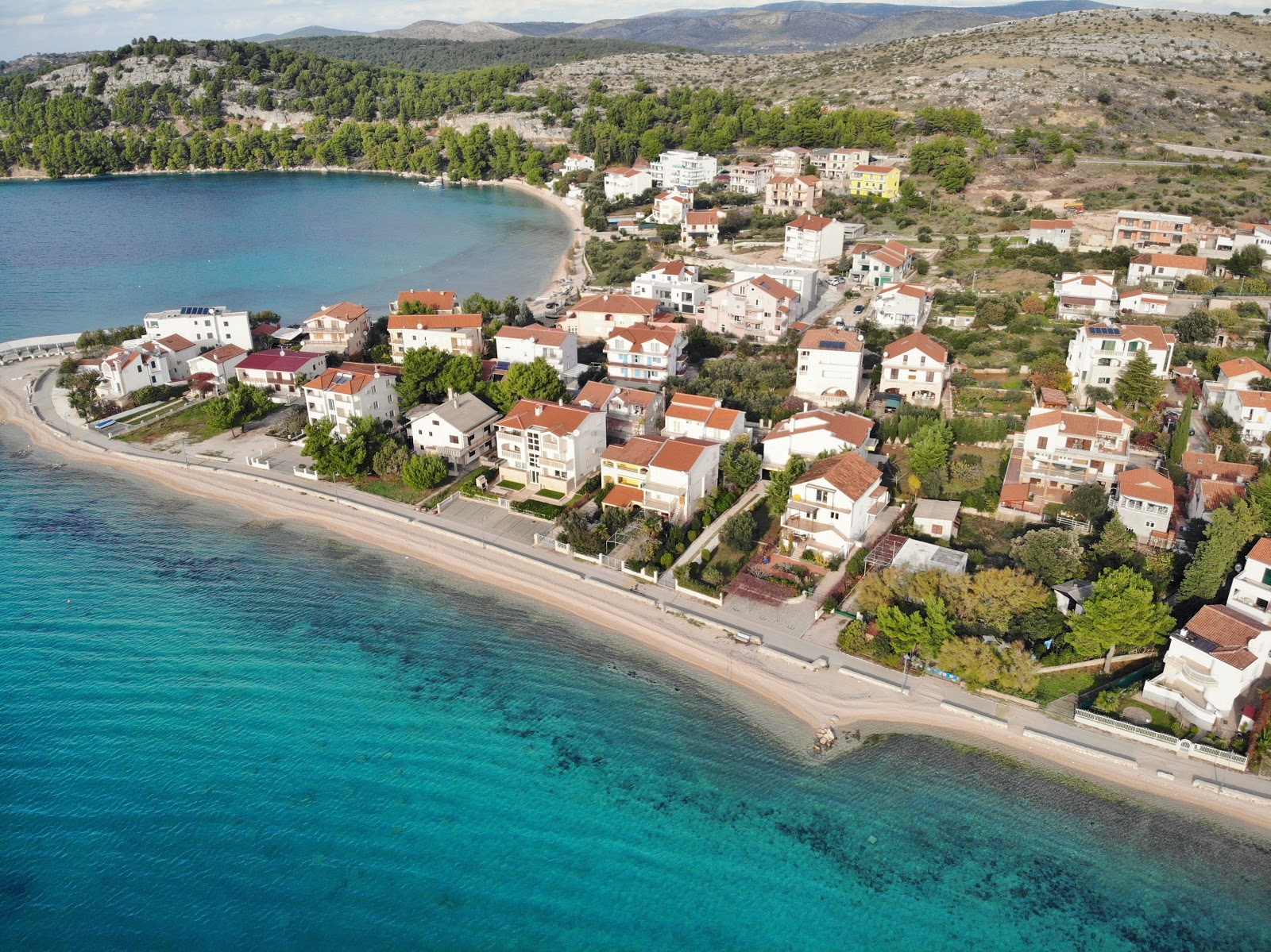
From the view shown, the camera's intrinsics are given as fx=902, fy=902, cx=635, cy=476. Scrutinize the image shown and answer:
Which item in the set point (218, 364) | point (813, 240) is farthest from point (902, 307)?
point (218, 364)

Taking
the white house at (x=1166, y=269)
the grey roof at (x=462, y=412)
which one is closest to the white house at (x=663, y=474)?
the grey roof at (x=462, y=412)

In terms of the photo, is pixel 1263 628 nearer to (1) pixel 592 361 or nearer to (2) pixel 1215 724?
(2) pixel 1215 724

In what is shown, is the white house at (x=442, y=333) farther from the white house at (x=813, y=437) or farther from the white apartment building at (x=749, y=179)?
the white apartment building at (x=749, y=179)

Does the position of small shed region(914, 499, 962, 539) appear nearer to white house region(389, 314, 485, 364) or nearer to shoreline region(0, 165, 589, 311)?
white house region(389, 314, 485, 364)

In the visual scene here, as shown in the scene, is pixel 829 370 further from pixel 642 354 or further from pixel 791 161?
pixel 791 161

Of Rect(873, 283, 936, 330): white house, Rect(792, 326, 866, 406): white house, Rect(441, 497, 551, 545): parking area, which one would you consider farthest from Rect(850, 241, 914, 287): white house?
Rect(441, 497, 551, 545): parking area

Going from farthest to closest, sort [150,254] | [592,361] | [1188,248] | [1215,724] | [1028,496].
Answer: [150,254] → [1188,248] → [592,361] → [1028,496] → [1215,724]

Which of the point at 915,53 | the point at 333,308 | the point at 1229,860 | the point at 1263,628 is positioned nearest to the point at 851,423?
the point at 1263,628
